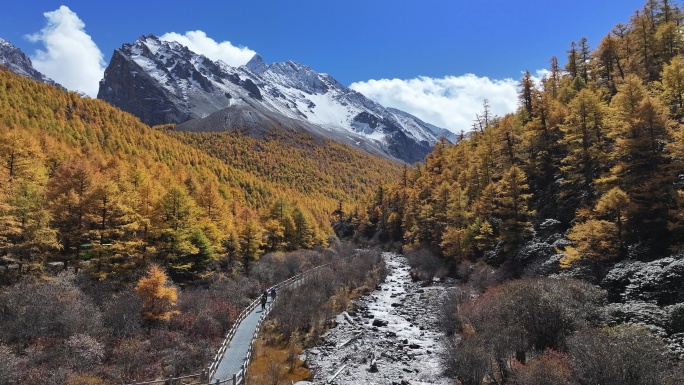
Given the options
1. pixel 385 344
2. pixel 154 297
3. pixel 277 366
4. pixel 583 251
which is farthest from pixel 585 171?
pixel 154 297

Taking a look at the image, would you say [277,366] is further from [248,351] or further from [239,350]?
[239,350]

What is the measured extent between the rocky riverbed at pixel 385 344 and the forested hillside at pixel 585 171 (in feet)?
34.5

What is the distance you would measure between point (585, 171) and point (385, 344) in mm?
27172

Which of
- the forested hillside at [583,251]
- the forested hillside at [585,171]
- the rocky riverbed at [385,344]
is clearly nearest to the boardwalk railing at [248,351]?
the rocky riverbed at [385,344]

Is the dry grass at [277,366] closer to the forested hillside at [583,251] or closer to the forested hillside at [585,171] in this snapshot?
the forested hillside at [583,251]

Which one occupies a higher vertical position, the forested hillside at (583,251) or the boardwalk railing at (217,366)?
the forested hillside at (583,251)

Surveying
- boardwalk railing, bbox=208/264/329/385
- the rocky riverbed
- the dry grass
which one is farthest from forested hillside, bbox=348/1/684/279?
boardwalk railing, bbox=208/264/329/385

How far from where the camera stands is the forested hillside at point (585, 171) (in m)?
26.5

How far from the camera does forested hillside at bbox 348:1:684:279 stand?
2647 centimetres

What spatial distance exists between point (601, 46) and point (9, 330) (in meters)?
86.0

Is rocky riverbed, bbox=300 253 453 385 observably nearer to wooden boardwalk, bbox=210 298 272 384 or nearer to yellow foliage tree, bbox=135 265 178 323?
wooden boardwalk, bbox=210 298 272 384

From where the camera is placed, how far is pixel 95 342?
2558 centimetres

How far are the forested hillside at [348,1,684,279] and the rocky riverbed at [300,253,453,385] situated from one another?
10501 millimetres

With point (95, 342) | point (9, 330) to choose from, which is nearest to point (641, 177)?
point (95, 342)
